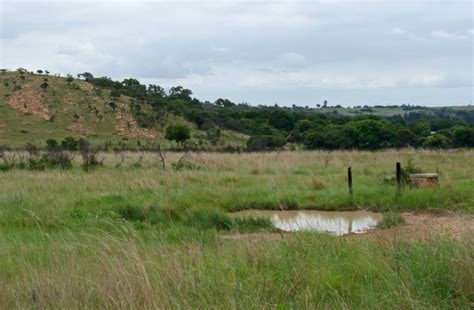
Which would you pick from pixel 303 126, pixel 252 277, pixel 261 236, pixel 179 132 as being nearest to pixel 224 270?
pixel 252 277

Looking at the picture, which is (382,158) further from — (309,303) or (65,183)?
(309,303)

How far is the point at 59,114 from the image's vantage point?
5941 centimetres

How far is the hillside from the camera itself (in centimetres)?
5416

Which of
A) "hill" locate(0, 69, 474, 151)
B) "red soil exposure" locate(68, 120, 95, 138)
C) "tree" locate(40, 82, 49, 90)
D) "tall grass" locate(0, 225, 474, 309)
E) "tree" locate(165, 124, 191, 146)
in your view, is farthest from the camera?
"tree" locate(40, 82, 49, 90)

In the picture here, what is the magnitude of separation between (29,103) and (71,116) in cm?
605

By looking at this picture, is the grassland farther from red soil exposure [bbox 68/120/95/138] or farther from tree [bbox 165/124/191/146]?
red soil exposure [bbox 68/120/95/138]

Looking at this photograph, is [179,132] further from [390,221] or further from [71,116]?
[390,221]

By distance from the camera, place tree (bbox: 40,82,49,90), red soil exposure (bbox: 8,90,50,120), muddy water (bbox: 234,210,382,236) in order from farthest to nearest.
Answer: tree (bbox: 40,82,49,90), red soil exposure (bbox: 8,90,50,120), muddy water (bbox: 234,210,382,236)

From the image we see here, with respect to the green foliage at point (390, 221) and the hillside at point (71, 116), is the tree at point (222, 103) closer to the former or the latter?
the hillside at point (71, 116)

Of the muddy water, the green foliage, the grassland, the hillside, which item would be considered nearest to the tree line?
the hillside

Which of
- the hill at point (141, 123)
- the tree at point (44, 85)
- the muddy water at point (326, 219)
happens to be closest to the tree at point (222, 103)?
the hill at point (141, 123)

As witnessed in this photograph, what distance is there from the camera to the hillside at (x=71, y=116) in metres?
54.2

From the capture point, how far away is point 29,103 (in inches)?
2394

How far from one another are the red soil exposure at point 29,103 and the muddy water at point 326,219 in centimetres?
5127
